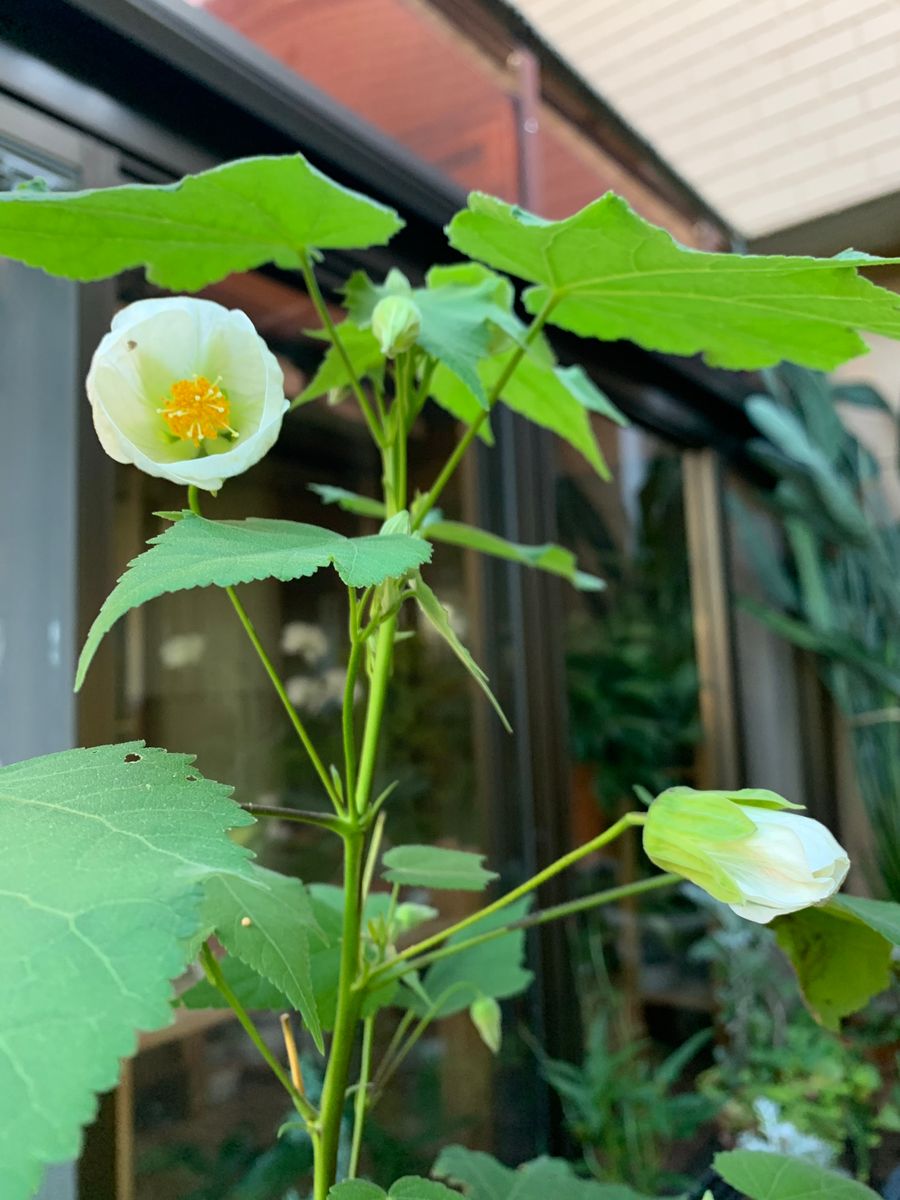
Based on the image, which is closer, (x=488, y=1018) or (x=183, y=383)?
(x=183, y=383)

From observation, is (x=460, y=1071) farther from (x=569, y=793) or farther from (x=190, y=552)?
(x=190, y=552)

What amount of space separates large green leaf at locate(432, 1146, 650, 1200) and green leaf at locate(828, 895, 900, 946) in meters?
0.22

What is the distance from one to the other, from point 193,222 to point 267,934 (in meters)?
0.32

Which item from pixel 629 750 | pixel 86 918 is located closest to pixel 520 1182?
pixel 86 918

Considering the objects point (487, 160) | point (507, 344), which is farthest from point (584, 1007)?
point (487, 160)

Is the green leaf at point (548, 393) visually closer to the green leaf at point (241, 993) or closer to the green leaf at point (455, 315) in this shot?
the green leaf at point (455, 315)

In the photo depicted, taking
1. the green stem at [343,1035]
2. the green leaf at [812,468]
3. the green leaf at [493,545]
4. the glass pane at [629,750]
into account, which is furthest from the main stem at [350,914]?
the green leaf at [812,468]

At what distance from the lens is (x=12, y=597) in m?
0.68

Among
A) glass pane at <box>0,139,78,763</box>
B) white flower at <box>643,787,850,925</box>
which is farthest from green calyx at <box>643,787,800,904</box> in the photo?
glass pane at <box>0,139,78,763</box>

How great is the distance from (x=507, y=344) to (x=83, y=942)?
35cm

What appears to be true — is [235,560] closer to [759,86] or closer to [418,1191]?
[418,1191]

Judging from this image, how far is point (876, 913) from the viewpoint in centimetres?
37

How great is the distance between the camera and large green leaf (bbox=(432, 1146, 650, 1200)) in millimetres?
473

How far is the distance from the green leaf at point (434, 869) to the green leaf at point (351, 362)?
251 mm
